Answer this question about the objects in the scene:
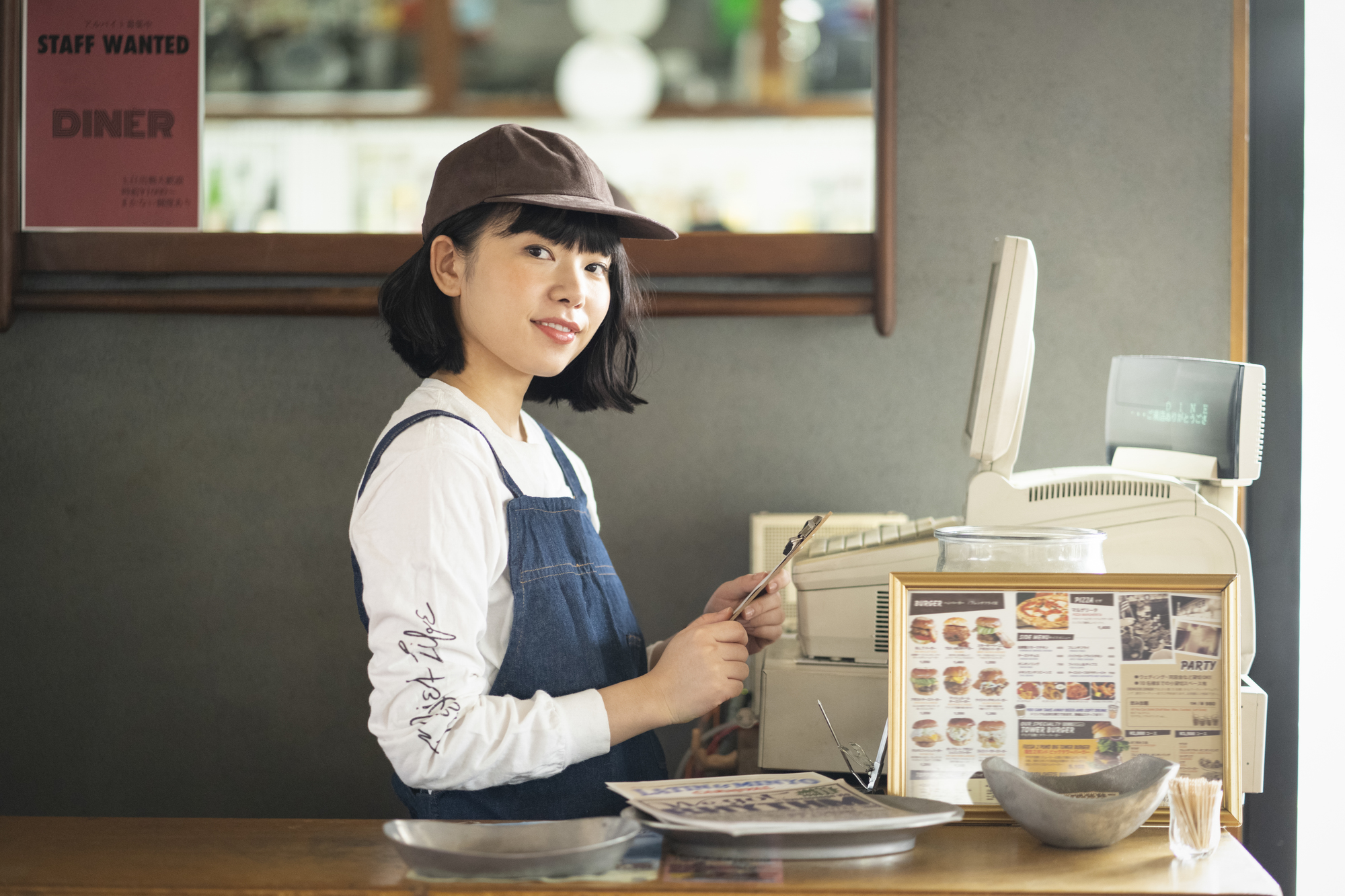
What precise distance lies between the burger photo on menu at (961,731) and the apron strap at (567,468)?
0.60m

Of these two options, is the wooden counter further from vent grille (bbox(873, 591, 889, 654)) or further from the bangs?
the bangs

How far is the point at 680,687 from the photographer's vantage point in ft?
3.76

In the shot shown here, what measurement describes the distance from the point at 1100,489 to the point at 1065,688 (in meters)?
0.43

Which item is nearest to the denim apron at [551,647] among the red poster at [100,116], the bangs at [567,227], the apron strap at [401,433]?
the apron strap at [401,433]

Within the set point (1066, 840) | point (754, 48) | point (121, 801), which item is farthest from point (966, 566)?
point (121, 801)

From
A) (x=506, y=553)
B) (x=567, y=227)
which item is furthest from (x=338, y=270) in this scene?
(x=506, y=553)

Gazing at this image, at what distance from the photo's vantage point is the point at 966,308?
81.4 inches

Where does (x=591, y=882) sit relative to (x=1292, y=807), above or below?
above

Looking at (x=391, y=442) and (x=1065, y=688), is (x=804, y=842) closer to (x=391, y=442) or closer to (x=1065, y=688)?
(x=1065, y=688)

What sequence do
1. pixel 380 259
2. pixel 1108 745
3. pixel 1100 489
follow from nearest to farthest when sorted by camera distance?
pixel 1108 745 < pixel 1100 489 < pixel 380 259

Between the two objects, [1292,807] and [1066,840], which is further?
[1292,807]

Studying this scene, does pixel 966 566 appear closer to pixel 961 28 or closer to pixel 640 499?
pixel 640 499

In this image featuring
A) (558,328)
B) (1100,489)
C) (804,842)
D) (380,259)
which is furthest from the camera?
(380,259)

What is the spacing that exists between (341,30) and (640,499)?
1.17m
